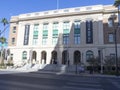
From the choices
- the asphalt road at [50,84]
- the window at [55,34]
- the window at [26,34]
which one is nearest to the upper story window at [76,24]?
the window at [55,34]

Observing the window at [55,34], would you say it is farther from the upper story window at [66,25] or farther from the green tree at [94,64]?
the green tree at [94,64]


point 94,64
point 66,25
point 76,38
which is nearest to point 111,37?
point 76,38

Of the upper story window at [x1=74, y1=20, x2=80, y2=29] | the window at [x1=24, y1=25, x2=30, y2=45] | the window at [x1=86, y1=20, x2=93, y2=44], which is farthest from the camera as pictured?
the window at [x1=24, y1=25, x2=30, y2=45]

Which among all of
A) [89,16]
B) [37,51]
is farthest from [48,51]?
[89,16]

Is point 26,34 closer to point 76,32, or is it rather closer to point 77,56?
point 76,32

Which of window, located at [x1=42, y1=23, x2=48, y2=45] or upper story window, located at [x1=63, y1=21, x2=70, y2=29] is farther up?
upper story window, located at [x1=63, y1=21, x2=70, y2=29]

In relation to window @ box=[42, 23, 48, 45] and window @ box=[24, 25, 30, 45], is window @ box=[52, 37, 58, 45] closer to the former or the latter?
window @ box=[42, 23, 48, 45]

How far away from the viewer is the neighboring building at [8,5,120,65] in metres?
48.4

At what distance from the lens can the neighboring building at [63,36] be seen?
48.4 metres

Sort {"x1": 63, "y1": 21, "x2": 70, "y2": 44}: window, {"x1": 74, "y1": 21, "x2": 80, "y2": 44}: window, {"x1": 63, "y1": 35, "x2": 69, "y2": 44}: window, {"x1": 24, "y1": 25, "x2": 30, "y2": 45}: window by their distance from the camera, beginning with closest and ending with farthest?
1. {"x1": 74, "y1": 21, "x2": 80, "y2": 44}: window
2. {"x1": 63, "y1": 35, "x2": 69, "y2": 44}: window
3. {"x1": 63, "y1": 21, "x2": 70, "y2": 44}: window
4. {"x1": 24, "y1": 25, "x2": 30, "y2": 45}: window

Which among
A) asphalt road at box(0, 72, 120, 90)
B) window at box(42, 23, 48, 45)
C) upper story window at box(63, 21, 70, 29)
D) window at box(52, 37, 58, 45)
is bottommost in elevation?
asphalt road at box(0, 72, 120, 90)

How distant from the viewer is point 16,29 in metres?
59.9

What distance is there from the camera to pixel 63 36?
52.2m

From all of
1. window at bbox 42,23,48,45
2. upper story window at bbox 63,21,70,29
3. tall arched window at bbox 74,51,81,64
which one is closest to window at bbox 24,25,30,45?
window at bbox 42,23,48,45
